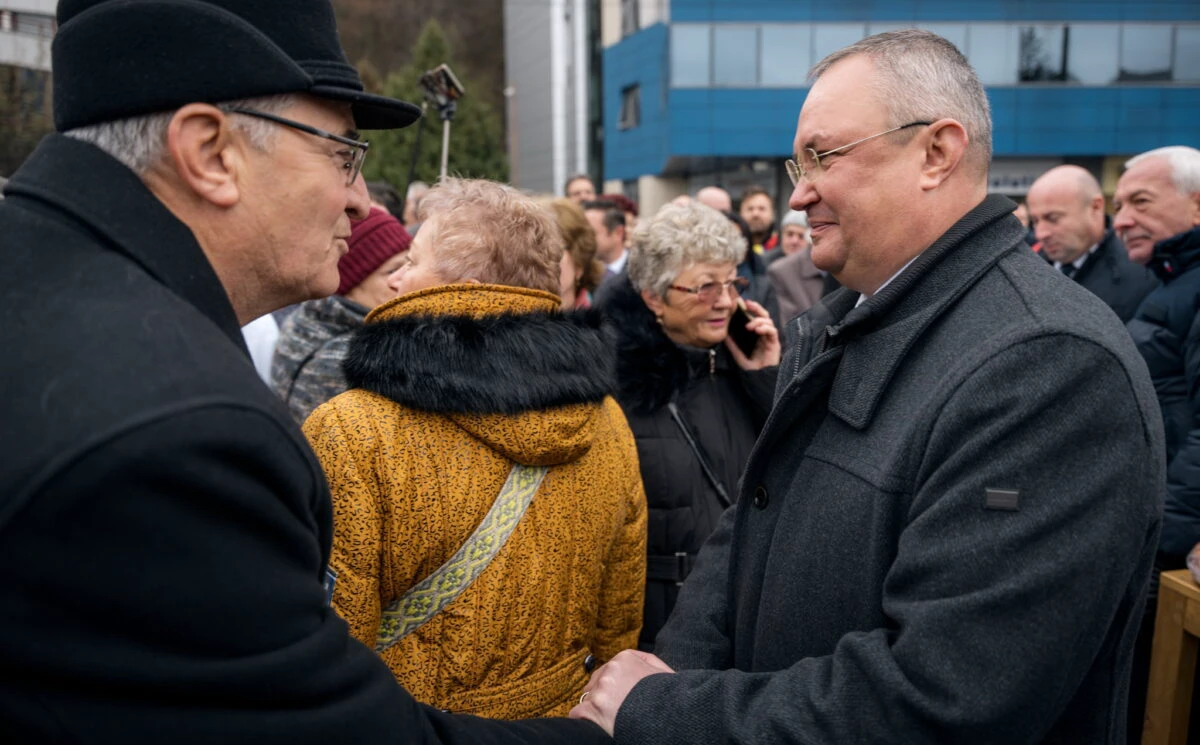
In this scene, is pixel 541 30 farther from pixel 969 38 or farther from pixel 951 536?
pixel 951 536

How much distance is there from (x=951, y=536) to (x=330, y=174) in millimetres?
1158

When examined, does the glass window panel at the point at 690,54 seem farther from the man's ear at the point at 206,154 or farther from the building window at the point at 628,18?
the man's ear at the point at 206,154

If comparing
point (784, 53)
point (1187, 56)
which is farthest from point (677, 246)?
point (1187, 56)

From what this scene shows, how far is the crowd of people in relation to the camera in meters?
1.13

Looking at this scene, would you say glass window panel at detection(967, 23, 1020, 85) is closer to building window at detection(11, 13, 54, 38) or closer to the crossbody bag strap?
building window at detection(11, 13, 54, 38)

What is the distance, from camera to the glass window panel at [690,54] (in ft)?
104

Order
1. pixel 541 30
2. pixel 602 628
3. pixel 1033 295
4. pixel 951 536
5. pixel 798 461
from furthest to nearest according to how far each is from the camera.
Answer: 1. pixel 541 30
2. pixel 602 628
3. pixel 798 461
4. pixel 1033 295
5. pixel 951 536

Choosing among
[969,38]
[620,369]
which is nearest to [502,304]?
[620,369]

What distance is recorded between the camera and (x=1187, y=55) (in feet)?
102

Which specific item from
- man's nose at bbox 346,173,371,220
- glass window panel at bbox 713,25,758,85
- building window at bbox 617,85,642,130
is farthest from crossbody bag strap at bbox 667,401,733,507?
building window at bbox 617,85,642,130

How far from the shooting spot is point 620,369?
3.53 metres

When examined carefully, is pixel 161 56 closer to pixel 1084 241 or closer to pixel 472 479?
pixel 472 479

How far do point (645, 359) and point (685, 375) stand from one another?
0.16 m

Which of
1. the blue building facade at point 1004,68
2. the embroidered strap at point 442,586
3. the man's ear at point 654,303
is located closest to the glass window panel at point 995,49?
the blue building facade at point 1004,68
